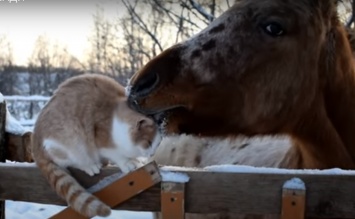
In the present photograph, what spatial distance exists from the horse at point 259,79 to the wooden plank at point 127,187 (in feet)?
1.00

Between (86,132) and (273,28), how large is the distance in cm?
90

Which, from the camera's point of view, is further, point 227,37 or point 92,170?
point 227,37

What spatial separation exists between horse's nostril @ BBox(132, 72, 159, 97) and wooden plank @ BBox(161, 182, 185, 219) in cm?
39

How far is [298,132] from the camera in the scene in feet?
7.97

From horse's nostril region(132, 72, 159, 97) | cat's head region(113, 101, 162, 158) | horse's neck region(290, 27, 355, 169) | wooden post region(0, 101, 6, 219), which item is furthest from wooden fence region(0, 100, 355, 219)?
wooden post region(0, 101, 6, 219)

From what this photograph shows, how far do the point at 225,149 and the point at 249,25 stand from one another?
1.65 m

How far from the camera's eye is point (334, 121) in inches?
97.8

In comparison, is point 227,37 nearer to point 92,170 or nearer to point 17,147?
point 92,170

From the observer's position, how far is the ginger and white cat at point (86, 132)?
76.3 inches

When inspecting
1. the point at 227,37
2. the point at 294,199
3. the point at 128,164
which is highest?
A: the point at 227,37

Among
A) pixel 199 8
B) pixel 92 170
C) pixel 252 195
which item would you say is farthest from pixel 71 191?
pixel 199 8

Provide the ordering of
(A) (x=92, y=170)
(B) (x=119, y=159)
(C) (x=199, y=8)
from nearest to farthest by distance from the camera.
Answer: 1. (A) (x=92, y=170)
2. (B) (x=119, y=159)
3. (C) (x=199, y=8)

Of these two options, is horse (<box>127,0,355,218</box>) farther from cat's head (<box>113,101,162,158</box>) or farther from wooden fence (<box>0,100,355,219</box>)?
wooden fence (<box>0,100,355,219</box>)

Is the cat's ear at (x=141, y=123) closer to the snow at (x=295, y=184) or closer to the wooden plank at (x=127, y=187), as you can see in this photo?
the wooden plank at (x=127, y=187)
